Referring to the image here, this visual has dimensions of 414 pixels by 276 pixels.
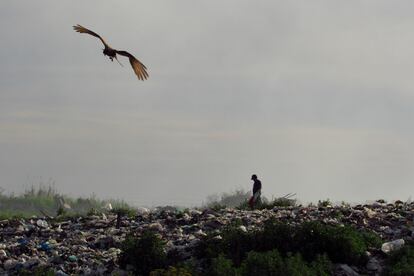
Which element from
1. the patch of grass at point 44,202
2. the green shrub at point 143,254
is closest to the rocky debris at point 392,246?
the green shrub at point 143,254

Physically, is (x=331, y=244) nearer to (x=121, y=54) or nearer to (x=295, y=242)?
(x=295, y=242)

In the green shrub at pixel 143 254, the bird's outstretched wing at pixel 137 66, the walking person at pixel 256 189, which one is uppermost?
the bird's outstretched wing at pixel 137 66

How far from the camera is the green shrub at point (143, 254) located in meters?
13.5

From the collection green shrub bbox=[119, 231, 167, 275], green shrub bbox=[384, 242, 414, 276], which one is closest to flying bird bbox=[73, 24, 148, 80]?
green shrub bbox=[119, 231, 167, 275]

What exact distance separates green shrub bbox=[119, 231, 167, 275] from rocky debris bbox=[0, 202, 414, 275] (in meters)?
0.24

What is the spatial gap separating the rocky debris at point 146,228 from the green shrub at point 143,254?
0.24 meters

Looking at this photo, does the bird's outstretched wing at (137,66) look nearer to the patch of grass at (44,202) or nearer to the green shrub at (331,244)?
the green shrub at (331,244)

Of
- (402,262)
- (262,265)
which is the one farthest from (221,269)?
(402,262)

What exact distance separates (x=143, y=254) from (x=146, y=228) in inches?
127

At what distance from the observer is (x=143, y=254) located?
13570 mm

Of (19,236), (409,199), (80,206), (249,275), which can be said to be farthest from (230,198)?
(249,275)

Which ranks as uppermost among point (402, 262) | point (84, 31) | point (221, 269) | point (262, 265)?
point (84, 31)

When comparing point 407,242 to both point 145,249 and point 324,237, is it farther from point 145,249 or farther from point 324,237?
point 145,249

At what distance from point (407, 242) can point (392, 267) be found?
1.54 m
